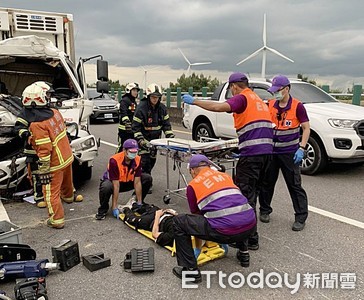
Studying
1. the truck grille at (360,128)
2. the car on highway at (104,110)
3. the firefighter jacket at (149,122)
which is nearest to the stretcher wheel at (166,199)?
the firefighter jacket at (149,122)

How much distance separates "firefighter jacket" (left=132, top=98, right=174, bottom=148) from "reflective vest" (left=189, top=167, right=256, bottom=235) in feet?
8.64

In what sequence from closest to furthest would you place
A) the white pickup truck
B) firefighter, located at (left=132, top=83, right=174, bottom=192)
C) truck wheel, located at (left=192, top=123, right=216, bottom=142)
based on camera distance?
firefighter, located at (left=132, top=83, right=174, bottom=192)
the white pickup truck
truck wheel, located at (left=192, top=123, right=216, bottom=142)

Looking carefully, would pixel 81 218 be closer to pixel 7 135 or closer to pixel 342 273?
pixel 7 135

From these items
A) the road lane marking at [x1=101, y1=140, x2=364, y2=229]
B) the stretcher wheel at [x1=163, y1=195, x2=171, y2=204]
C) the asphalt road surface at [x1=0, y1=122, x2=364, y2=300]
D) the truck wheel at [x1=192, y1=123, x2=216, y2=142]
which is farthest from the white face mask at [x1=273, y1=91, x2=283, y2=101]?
the truck wheel at [x1=192, y1=123, x2=216, y2=142]

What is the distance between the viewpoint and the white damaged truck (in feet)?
19.4

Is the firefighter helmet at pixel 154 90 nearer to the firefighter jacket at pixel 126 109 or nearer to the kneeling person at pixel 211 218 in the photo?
the firefighter jacket at pixel 126 109

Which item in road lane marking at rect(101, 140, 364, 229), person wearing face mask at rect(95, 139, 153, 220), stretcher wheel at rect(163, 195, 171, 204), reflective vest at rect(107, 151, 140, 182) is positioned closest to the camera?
road lane marking at rect(101, 140, 364, 229)

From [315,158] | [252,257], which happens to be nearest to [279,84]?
[252,257]

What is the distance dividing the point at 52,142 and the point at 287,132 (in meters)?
3.02

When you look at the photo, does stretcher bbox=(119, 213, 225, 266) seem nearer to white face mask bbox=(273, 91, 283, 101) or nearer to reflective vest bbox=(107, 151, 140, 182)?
reflective vest bbox=(107, 151, 140, 182)

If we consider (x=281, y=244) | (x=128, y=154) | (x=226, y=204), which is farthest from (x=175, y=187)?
(x=226, y=204)

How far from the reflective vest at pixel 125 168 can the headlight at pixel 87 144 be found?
1.11 metres

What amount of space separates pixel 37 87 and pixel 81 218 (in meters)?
1.87

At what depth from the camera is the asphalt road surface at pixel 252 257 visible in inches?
129
